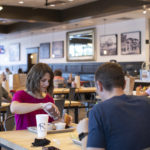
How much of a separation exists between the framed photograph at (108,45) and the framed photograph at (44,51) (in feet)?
13.5

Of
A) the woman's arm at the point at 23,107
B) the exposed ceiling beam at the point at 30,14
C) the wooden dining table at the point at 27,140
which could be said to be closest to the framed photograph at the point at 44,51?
the exposed ceiling beam at the point at 30,14

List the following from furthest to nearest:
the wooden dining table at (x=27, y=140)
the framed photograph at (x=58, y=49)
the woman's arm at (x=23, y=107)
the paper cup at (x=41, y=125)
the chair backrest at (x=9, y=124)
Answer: the framed photograph at (x=58, y=49) → the chair backrest at (x=9, y=124) → the woman's arm at (x=23, y=107) → the paper cup at (x=41, y=125) → the wooden dining table at (x=27, y=140)

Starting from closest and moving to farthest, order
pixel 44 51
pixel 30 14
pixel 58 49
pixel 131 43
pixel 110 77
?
1. pixel 110 77
2. pixel 30 14
3. pixel 131 43
4. pixel 58 49
5. pixel 44 51

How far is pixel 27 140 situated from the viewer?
8.05 ft

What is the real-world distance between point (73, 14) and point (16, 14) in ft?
6.88

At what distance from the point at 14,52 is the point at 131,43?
9887 millimetres

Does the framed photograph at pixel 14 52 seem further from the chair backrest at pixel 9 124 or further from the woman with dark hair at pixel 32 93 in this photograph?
the woman with dark hair at pixel 32 93

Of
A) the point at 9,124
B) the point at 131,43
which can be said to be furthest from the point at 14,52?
the point at 9,124

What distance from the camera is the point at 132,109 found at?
1718 millimetres

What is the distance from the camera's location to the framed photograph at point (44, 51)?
17.1 metres

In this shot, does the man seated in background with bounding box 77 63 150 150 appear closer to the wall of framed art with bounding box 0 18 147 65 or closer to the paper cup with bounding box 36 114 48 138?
the paper cup with bounding box 36 114 48 138

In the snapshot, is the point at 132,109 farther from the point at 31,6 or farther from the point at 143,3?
the point at 31,6

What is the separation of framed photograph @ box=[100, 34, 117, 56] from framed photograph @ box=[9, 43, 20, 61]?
25.3 ft

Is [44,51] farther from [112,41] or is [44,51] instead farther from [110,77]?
[110,77]
